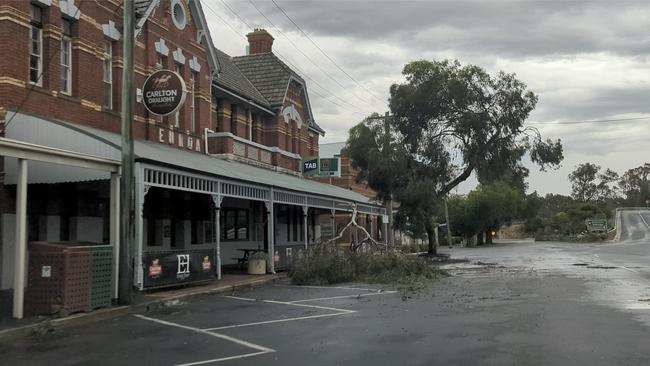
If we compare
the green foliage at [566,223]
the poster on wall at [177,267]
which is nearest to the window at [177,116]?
the poster on wall at [177,267]

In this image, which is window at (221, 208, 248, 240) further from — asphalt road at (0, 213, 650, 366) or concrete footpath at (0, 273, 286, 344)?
asphalt road at (0, 213, 650, 366)

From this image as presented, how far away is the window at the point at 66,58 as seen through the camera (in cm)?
1659

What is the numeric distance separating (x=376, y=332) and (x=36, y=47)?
37.7 feet

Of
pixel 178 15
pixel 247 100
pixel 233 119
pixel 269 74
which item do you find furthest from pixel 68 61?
pixel 269 74

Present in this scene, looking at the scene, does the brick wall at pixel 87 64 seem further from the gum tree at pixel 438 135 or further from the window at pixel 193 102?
the gum tree at pixel 438 135

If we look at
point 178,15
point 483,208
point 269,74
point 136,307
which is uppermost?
point 269,74

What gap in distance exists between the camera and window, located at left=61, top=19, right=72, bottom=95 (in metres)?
16.6

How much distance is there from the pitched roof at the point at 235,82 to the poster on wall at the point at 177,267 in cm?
1041

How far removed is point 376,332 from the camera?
9.76 meters

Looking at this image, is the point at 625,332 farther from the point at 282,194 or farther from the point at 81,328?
the point at 282,194

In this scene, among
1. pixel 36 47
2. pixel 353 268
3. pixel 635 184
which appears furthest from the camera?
pixel 635 184

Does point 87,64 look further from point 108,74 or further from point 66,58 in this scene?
point 108,74

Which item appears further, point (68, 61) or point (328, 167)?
point (328, 167)

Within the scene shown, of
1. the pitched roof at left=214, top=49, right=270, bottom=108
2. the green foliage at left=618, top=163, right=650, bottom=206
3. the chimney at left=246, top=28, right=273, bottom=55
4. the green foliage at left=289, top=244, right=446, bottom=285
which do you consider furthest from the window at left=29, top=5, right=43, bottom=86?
the green foliage at left=618, top=163, right=650, bottom=206
